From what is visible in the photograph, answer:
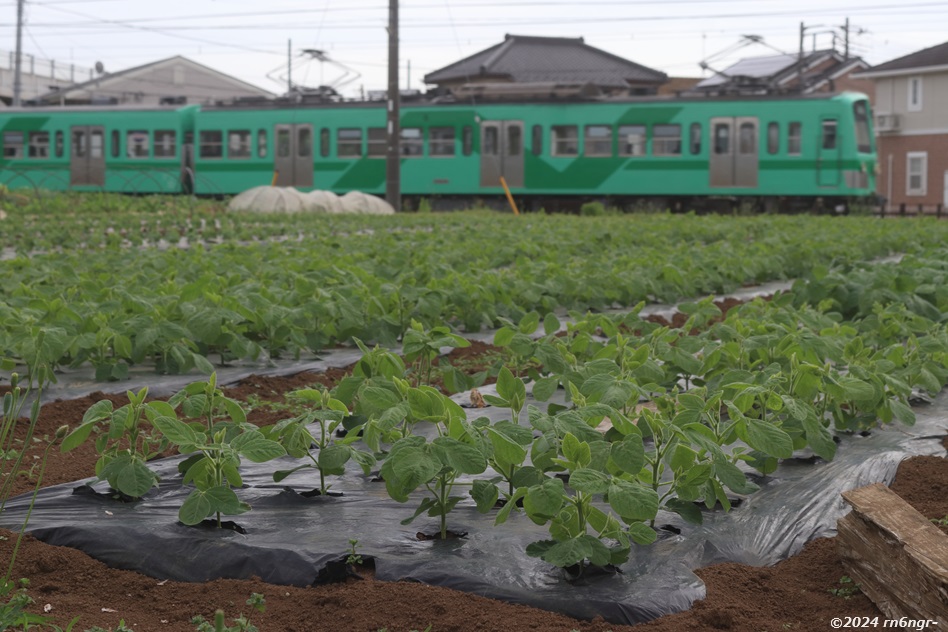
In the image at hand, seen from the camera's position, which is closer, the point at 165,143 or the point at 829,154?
the point at 829,154

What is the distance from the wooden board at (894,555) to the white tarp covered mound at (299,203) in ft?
59.3

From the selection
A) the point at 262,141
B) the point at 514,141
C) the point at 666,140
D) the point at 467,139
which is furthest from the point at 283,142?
the point at 666,140

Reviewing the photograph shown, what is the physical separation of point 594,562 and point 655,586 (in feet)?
0.66

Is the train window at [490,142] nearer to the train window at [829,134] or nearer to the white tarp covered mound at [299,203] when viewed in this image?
the white tarp covered mound at [299,203]

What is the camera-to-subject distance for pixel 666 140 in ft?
82.5

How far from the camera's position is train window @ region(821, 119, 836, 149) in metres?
23.9

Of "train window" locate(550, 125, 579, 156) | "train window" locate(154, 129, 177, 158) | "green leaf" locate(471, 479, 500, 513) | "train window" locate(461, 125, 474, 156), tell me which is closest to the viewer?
"green leaf" locate(471, 479, 500, 513)

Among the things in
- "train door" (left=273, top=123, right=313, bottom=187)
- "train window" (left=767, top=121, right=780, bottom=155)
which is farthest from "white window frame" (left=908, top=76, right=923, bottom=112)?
"train door" (left=273, top=123, right=313, bottom=187)

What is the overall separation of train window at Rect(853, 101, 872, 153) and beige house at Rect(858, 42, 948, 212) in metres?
13.5

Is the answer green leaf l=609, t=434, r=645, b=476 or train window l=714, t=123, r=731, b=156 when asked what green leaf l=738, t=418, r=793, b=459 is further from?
train window l=714, t=123, r=731, b=156

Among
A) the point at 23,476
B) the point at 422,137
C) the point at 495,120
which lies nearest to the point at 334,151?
the point at 422,137

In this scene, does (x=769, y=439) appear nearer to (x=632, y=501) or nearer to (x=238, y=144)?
(x=632, y=501)

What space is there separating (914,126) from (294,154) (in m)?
22.8

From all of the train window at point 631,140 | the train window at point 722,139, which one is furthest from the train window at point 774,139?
the train window at point 631,140
